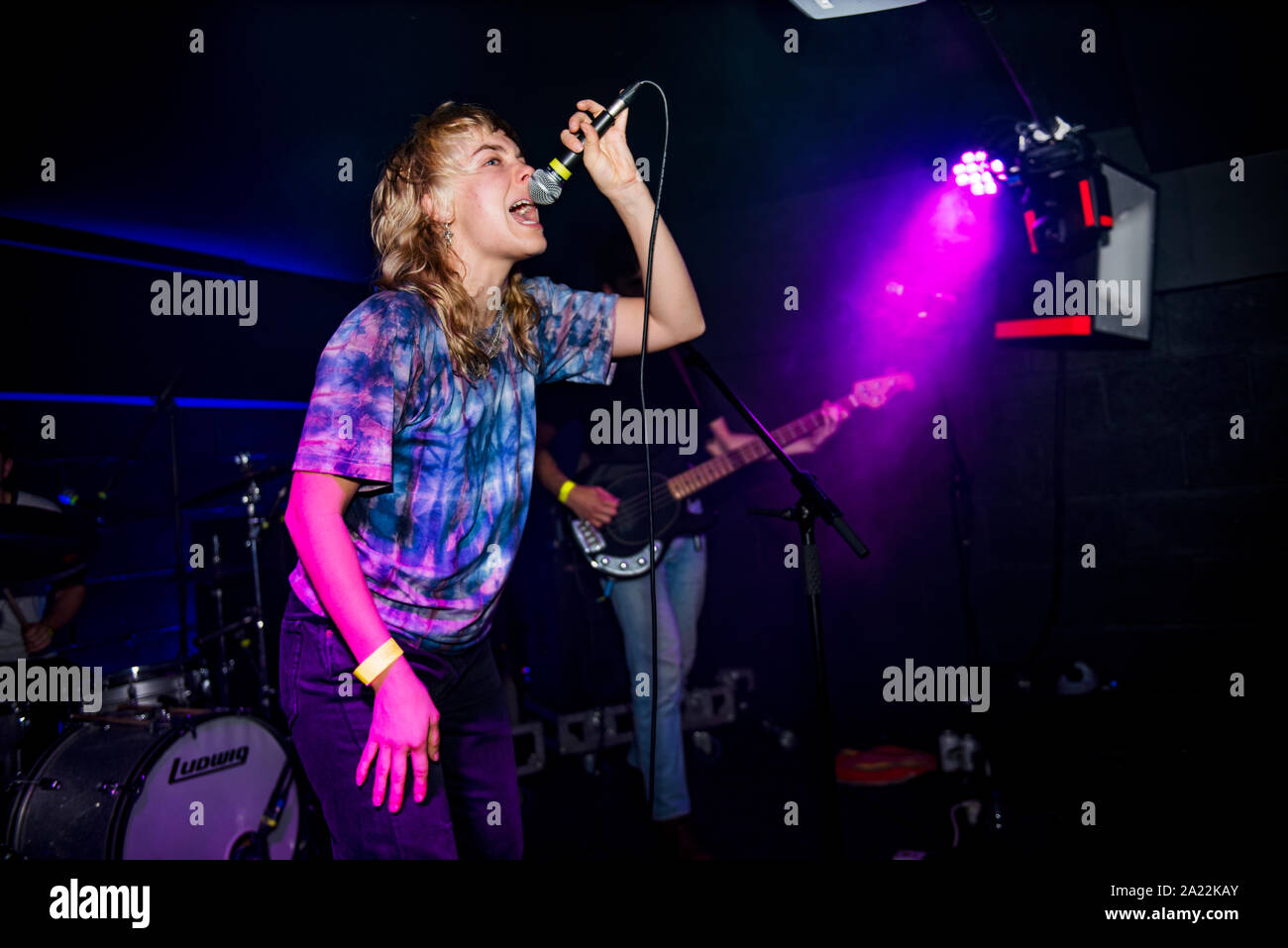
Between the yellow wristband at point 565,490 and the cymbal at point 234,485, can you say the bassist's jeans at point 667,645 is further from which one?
the cymbal at point 234,485

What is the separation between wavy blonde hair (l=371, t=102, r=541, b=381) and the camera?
1.87m

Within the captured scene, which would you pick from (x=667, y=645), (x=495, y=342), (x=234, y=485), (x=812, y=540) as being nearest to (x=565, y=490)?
(x=667, y=645)

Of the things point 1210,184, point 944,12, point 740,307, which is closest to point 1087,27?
point 944,12

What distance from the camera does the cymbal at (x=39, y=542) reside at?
294 cm

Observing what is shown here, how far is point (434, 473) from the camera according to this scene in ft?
5.62

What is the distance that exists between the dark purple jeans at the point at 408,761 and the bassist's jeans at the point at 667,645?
179cm

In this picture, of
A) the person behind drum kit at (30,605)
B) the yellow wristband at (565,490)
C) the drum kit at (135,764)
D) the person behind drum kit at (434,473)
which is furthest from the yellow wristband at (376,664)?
the person behind drum kit at (30,605)

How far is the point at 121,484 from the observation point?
17.9 feet

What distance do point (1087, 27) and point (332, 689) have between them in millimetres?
4331

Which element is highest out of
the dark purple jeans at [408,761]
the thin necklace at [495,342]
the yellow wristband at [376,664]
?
the thin necklace at [495,342]

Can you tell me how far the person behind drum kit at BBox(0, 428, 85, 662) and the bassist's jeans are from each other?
268 centimetres

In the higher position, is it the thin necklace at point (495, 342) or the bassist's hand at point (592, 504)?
the thin necklace at point (495, 342)

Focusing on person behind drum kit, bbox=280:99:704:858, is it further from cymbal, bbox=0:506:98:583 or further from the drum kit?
cymbal, bbox=0:506:98:583
